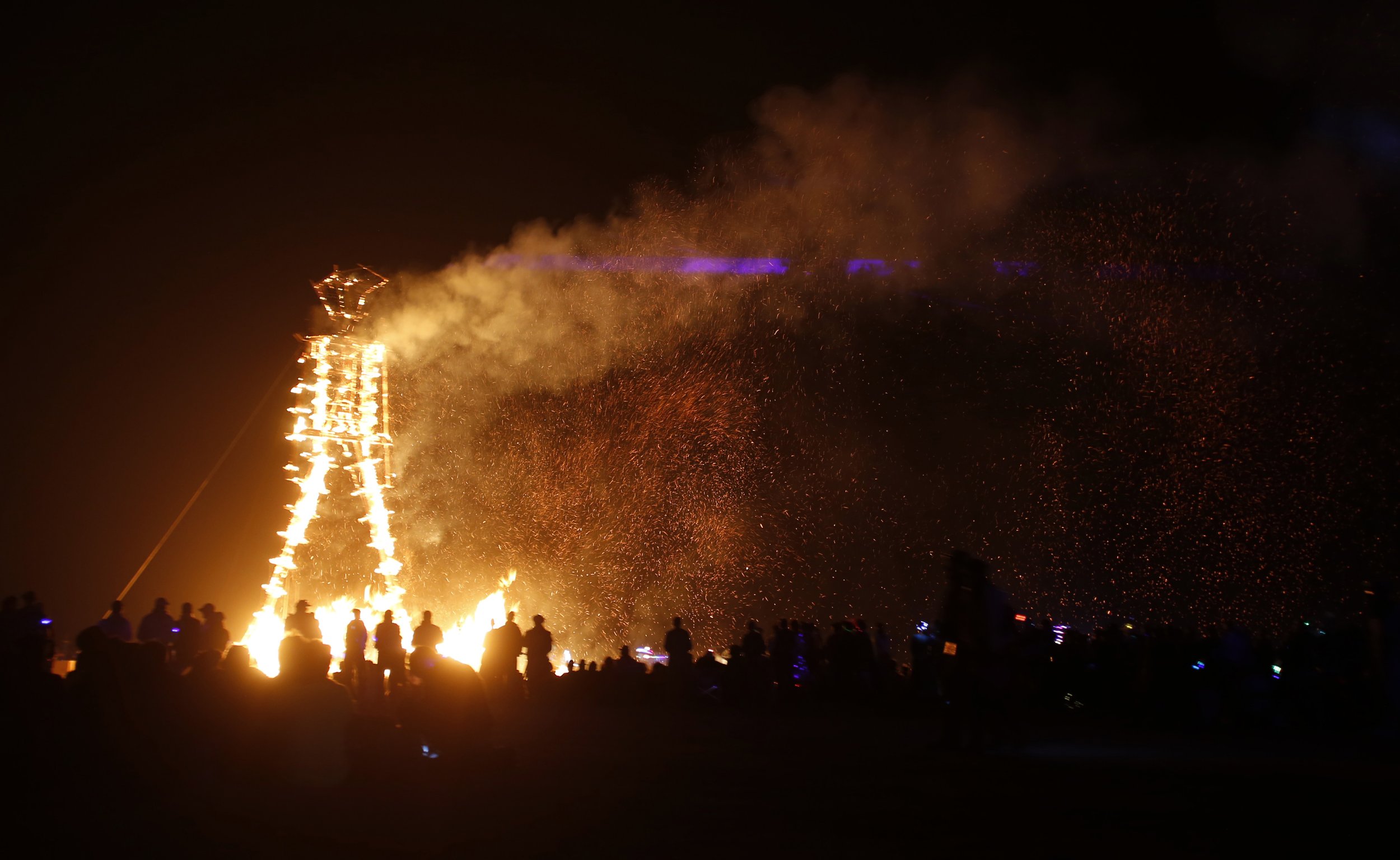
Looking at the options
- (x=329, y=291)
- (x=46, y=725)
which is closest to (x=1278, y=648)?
(x=46, y=725)

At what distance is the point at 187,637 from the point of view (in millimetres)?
13883

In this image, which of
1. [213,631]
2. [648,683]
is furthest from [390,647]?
[648,683]

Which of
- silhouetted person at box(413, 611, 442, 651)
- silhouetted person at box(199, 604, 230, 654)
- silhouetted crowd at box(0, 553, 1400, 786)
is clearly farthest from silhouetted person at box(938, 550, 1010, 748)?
silhouetted person at box(199, 604, 230, 654)

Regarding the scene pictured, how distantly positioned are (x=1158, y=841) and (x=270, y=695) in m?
5.27

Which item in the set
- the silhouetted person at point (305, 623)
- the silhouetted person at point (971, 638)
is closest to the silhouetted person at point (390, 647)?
the silhouetted person at point (305, 623)

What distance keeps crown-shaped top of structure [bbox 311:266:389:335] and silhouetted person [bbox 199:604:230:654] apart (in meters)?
12.7

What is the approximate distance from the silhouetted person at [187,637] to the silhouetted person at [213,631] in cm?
6

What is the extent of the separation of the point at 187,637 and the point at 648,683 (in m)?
6.21

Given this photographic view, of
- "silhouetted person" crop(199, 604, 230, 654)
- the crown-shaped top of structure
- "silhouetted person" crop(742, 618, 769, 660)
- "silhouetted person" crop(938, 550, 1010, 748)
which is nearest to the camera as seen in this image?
"silhouetted person" crop(938, 550, 1010, 748)

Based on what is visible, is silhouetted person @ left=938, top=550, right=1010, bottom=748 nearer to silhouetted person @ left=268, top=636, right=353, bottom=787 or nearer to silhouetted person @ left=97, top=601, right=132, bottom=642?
silhouetted person @ left=268, top=636, right=353, bottom=787

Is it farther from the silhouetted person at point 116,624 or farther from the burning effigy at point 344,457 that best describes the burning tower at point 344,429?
the silhouetted person at point 116,624

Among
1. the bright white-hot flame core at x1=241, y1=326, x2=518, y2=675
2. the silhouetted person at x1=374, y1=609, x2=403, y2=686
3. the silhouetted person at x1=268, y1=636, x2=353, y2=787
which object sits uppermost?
the bright white-hot flame core at x1=241, y1=326, x2=518, y2=675

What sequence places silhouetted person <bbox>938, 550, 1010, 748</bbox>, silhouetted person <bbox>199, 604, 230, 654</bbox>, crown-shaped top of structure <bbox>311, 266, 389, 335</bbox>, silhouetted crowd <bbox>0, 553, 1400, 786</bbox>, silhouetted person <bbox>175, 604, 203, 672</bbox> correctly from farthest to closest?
1. crown-shaped top of structure <bbox>311, 266, 389, 335</bbox>
2. silhouetted person <bbox>199, 604, 230, 654</bbox>
3. silhouetted person <bbox>175, 604, 203, 672</bbox>
4. silhouetted person <bbox>938, 550, 1010, 748</bbox>
5. silhouetted crowd <bbox>0, 553, 1400, 786</bbox>

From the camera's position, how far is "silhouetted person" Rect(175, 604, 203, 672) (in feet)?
45.1
